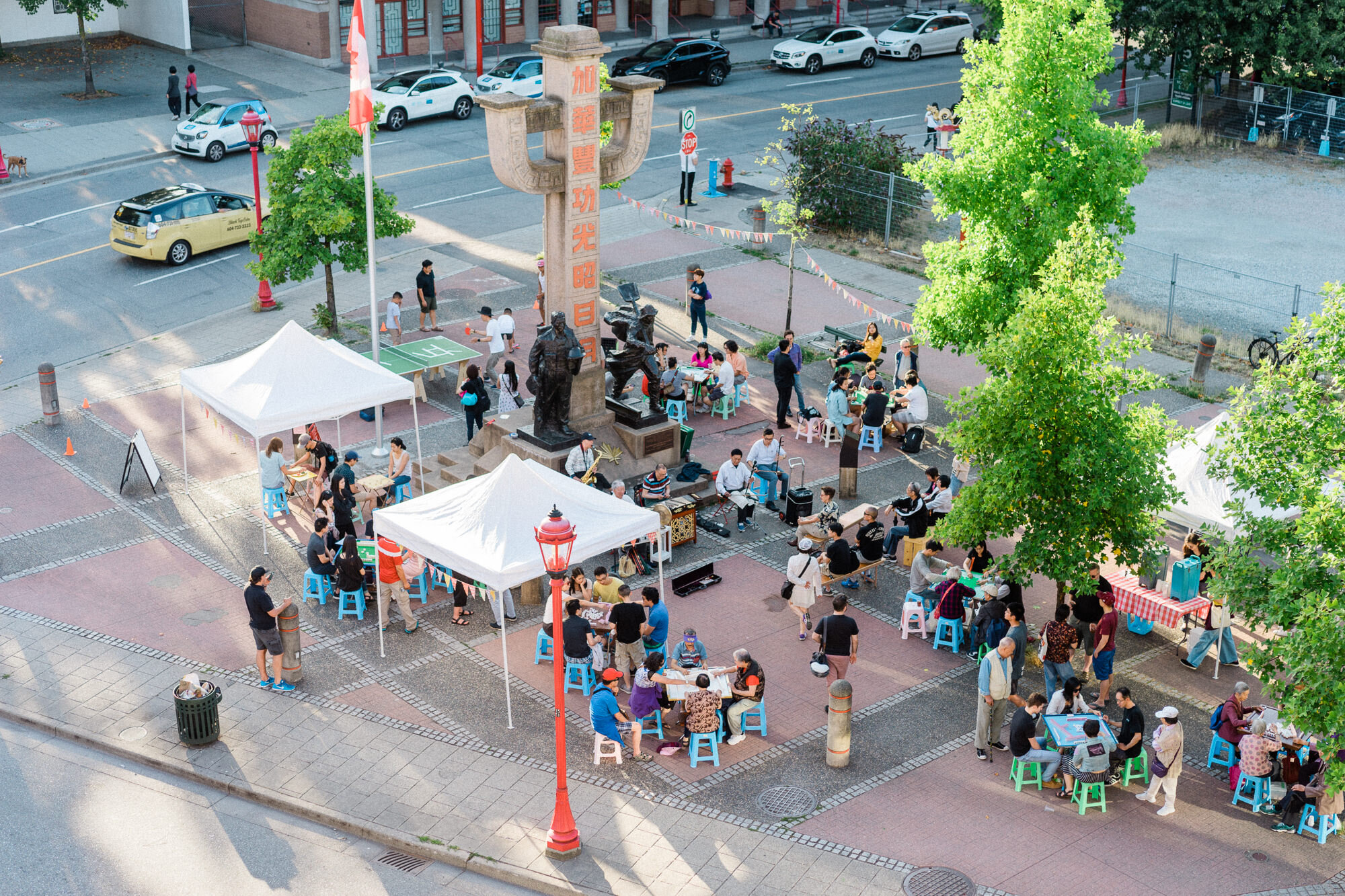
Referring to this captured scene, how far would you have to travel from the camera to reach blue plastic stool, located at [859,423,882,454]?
2367 cm

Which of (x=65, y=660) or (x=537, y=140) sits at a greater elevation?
Answer: (x=537, y=140)

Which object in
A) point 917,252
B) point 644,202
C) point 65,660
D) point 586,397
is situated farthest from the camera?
point 644,202

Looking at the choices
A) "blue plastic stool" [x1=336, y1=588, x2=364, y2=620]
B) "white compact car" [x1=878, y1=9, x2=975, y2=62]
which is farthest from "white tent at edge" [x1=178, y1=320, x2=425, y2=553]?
"white compact car" [x1=878, y1=9, x2=975, y2=62]

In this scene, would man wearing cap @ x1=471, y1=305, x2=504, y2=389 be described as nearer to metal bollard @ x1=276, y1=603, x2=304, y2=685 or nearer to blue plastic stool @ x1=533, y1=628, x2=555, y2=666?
blue plastic stool @ x1=533, y1=628, x2=555, y2=666

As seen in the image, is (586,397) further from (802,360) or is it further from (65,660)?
(65,660)

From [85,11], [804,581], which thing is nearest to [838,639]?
[804,581]

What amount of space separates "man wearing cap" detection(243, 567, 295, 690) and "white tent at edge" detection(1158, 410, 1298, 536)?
35.7 feet

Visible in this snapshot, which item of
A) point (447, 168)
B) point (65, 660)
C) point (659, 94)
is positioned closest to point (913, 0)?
point (659, 94)

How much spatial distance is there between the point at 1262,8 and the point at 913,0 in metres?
24.0

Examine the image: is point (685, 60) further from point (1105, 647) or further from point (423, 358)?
point (1105, 647)

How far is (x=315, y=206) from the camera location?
1031 inches

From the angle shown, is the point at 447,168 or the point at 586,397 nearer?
the point at 586,397

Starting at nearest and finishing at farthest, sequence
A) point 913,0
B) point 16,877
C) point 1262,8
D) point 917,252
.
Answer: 1. point 16,877
2. point 917,252
3. point 1262,8
4. point 913,0

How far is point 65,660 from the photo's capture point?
57.8 feet
